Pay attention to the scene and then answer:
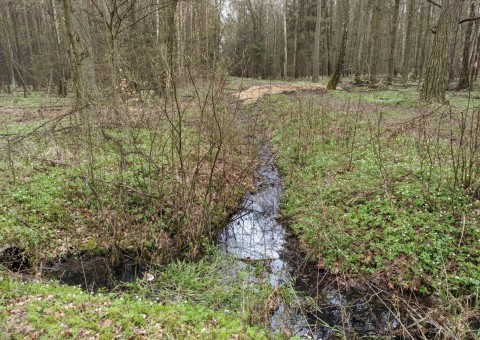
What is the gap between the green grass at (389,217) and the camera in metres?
5.09

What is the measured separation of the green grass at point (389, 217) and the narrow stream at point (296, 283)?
37 cm

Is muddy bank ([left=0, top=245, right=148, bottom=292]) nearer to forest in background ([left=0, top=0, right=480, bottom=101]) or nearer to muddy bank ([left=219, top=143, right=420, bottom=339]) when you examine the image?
muddy bank ([left=219, top=143, right=420, bottom=339])

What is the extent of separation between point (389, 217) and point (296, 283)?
2189mm

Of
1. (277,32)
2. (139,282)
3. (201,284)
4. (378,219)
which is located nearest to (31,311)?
(139,282)

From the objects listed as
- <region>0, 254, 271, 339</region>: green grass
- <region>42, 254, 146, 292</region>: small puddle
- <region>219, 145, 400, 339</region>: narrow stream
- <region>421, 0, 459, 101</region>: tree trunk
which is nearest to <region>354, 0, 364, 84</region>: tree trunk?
<region>421, 0, 459, 101</region>: tree trunk

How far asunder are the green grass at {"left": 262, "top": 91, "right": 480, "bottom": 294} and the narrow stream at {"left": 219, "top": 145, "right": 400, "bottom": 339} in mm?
373

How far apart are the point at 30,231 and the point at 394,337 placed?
596cm

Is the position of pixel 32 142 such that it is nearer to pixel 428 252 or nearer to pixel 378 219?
pixel 378 219

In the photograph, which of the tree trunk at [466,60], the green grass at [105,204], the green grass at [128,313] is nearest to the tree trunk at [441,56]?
the tree trunk at [466,60]

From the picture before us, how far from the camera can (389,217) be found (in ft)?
19.7

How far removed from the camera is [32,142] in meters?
9.09

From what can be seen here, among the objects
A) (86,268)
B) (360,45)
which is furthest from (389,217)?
(360,45)

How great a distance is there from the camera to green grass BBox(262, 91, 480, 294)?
5094 millimetres

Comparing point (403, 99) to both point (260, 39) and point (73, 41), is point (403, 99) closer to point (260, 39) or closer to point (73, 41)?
point (73, 41)
